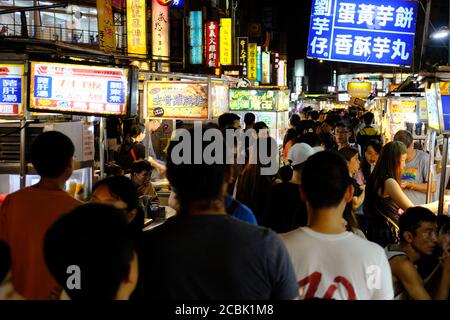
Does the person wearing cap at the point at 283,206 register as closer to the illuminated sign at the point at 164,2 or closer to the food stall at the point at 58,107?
the food stall at the point at 58,107

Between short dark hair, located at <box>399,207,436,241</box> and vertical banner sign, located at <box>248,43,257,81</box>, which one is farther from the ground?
vertical banner sign, located at <box>248,43,257,81</box>

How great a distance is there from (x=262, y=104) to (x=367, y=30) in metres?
8.43

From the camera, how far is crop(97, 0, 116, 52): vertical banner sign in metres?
13.1

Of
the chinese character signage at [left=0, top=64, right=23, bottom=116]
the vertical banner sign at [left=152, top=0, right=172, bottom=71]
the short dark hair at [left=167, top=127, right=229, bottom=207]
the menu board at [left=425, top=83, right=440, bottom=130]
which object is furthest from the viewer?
the vertical banner sign at [left=152, top=0, right=172, bottom=71]

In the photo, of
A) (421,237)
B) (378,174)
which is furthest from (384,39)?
(421,237)

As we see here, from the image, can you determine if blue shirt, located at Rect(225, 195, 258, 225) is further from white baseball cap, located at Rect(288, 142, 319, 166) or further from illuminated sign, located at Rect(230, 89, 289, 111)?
illuminated sign, located at Rect(230, 89, 289, 111)

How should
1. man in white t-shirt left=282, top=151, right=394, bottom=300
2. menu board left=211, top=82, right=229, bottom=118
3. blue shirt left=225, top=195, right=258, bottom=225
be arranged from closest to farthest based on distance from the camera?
man in white t-shirt left=282, top=151, right=394, bottom=300
blue shirt left=225, top=195, right=258, bottom=225
menu board left=211, top=82, right=229, bottom=118

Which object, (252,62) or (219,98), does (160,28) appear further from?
(252,62)

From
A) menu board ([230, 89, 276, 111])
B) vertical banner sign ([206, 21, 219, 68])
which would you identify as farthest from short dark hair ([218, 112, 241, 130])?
vertical banner sign ([206, 21, 219, 68])

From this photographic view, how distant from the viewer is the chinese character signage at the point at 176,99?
11.2 m

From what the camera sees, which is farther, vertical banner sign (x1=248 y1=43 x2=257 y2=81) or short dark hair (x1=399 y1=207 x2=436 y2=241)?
vertical banner sign (x1=248 y1=43 x2=257 y2=81)

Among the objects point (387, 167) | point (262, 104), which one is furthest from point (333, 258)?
point (262, 104)

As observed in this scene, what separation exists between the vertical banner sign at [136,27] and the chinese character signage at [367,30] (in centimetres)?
1107

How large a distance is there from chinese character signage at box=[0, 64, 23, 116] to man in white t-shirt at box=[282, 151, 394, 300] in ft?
16.3
